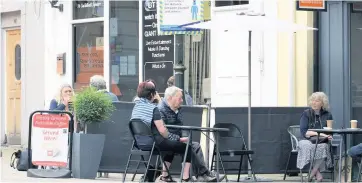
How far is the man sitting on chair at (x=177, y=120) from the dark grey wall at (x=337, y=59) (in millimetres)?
3315

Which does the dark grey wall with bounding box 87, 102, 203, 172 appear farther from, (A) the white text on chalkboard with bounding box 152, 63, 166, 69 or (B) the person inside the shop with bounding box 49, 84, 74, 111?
(A) the white text on chalkboard with bounding box 152, 63, 166, 69

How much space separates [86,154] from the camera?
1320cm

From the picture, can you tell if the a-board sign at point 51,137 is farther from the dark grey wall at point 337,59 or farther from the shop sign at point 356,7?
the shop sign at point 356,7

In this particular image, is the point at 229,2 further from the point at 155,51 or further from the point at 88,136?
the point at 88,136

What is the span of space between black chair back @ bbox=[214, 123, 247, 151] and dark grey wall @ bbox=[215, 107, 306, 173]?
47 millimetres

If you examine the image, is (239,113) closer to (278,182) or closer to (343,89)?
(278,182)

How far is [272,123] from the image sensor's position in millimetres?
13359

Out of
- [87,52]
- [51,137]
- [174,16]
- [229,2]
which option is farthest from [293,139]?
[87,52]

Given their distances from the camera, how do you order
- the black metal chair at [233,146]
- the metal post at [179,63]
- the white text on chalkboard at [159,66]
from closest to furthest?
the black metal chair at [233,146]
the metal post at [179,63]
the white text on chalkboard at [159,66]

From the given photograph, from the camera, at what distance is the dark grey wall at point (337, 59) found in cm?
1497

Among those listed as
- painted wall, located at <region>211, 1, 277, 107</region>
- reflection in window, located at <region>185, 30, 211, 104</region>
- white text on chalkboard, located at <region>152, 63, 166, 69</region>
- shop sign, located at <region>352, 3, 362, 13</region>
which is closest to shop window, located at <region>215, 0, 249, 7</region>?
painted wall, located at <region>211, 1, 277, 107</region>

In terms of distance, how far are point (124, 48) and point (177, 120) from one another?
6670 millimetres

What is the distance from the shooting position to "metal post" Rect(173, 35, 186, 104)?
16.9 m

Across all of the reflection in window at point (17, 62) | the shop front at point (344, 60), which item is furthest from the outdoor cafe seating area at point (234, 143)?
the reflection in window at point (17, 62)
